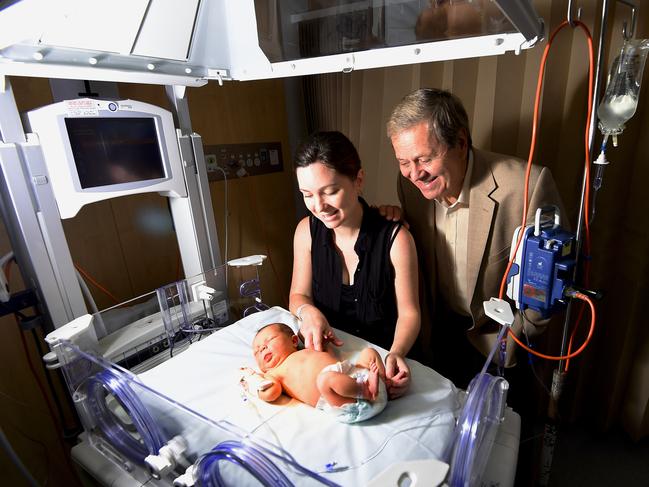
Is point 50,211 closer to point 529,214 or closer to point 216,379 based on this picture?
point 216,379

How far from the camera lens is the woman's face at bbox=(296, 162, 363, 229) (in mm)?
1187

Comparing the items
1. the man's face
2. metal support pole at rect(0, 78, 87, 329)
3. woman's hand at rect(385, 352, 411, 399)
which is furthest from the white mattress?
the man's face

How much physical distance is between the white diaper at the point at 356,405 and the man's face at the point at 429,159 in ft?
2.12

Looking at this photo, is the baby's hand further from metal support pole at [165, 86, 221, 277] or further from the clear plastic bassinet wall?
metal support pole at [165, 86, 221, 277]

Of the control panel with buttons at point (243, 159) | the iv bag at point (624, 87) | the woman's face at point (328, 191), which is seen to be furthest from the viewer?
the control panel with buttons at point (243, 159)

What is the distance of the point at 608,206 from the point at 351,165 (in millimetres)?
1083

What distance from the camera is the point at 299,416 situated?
0.98 meters

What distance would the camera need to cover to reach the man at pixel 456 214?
120 cm

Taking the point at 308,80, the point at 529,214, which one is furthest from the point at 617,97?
the point at 308,80

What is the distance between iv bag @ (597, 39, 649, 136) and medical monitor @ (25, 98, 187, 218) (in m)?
1.37

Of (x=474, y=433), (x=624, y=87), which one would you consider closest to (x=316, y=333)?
(x=474, y=433)

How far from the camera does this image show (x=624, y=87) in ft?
3.27

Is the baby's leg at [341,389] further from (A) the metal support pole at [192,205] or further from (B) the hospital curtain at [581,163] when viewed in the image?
(B) the hospital curtain at [581,163]

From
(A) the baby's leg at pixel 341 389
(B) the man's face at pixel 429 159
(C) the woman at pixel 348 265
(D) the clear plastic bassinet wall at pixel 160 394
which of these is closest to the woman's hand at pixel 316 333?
(C) the woman at pixel 348 265
